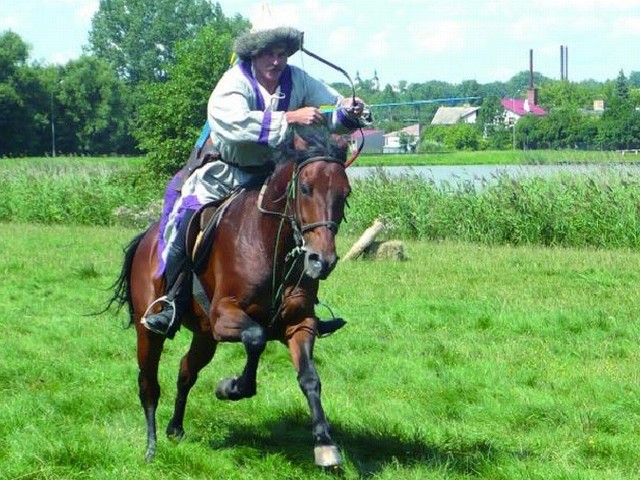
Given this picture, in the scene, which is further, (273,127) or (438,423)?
(438,423)

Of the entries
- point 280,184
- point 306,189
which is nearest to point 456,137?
point 280,184

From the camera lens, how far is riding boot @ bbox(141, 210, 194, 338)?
6992 mm

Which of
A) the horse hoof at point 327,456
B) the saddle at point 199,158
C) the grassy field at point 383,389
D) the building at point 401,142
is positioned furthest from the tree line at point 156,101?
the horse hoof at point 327,456

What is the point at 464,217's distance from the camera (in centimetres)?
2167

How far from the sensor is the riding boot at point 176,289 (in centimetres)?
699

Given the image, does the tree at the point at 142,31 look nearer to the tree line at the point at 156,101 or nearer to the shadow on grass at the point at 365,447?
the tree line at the point at 156,101

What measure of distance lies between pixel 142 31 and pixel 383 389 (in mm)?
116414

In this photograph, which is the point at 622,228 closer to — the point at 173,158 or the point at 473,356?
the point at 473,356

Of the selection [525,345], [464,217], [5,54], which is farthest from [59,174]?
[5,54]

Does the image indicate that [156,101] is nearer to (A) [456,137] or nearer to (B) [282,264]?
(B) [282,264]

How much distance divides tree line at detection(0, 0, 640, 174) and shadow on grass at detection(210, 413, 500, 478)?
10.2m

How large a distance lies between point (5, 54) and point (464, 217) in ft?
232

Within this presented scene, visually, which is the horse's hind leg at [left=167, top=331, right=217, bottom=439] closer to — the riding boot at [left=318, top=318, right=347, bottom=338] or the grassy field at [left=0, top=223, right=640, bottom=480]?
the grassy field at [left=0, top=223, right=640, bottom=480]

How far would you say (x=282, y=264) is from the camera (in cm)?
632
